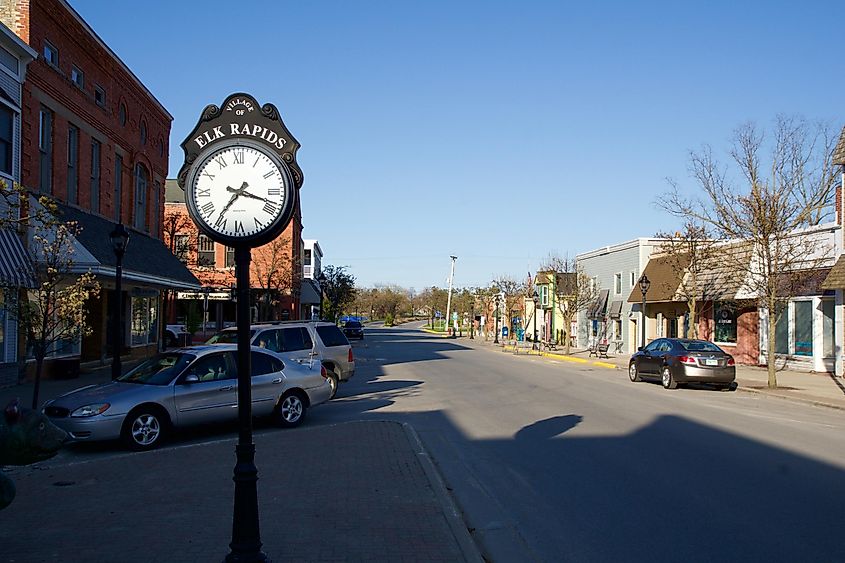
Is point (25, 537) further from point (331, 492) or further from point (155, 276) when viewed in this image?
point (155, 276)

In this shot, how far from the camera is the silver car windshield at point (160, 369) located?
479 inches

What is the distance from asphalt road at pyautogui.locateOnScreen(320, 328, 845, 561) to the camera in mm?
7008

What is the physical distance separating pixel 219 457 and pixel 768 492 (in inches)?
271

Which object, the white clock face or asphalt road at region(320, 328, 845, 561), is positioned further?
asphalt road at region(320, 328, 845, 561)

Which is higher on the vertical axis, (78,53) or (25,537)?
(78,53)

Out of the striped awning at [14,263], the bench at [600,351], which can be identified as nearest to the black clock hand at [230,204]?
the striped awning at [14,263]

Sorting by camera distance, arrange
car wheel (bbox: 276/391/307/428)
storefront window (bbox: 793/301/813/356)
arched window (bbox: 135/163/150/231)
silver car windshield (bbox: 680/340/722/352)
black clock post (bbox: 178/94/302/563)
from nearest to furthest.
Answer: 1. black clock post (bbox: 178/94/302/563)
2. car wheel (bbox: 276/391/307/428)
3. silver car windshield (bbox: 680/340/722/352)
4. storefront window (bbox: 793/301/813/356)
5. arched window (bbox: 135/163/150/231)

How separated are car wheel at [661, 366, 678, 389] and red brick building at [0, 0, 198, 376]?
14.8 meters

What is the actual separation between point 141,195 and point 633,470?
81.1 feet

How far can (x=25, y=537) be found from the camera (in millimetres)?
6641

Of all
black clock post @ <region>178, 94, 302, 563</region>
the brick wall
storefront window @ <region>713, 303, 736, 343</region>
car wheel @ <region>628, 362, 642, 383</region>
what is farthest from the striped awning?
storefront window @ <region>713, 303, 736, 343</region>

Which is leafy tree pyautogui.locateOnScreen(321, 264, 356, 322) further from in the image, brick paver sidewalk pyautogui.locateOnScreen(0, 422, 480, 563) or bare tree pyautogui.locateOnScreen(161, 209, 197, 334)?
brick paver sidewalk pyautogui.locateOnScreen(0, 422, 480, 563)

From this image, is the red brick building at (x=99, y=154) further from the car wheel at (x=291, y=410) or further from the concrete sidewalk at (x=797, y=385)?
the concrete sidewalk at (x=797, y=385)

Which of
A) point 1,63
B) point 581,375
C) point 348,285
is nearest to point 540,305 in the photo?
point 348,285
